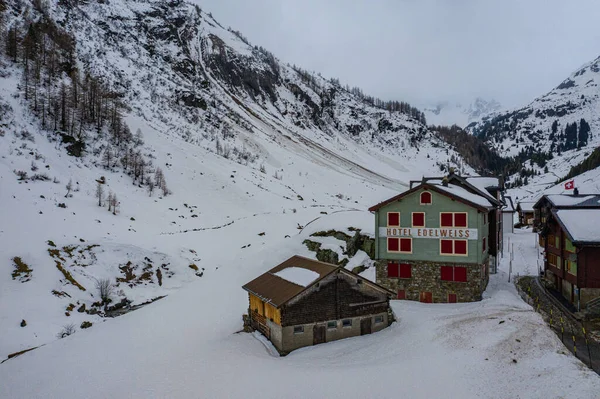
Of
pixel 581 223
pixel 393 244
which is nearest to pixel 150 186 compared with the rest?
pixel 393 244

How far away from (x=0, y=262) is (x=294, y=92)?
161692mm

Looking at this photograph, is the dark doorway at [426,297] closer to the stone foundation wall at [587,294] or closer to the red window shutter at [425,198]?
the red window shutter at [425,198]

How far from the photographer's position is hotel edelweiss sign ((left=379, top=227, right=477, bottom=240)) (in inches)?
1130

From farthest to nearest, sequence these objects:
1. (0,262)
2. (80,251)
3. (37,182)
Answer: (37,182), (80,251), (0,262)

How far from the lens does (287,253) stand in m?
39.4

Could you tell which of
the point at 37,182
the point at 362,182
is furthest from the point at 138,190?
the point at 362,182

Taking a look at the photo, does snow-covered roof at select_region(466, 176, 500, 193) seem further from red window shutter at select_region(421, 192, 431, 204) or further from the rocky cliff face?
the rocky cliff face

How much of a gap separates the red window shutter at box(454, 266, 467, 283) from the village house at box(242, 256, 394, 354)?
672 centimetres

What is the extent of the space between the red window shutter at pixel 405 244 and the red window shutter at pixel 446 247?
240 cm

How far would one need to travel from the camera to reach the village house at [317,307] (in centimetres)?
2289

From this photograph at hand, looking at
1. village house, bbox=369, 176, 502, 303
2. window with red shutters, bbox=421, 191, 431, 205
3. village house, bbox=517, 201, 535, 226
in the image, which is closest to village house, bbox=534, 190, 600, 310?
village house, bbox=369, 176, 502, 303

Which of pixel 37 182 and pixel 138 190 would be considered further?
pixel 138 190

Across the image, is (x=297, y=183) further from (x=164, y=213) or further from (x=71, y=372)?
(x=71, y=372)

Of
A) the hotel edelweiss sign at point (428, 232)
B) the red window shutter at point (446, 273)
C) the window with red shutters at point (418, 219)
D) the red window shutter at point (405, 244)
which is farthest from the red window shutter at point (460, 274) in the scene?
the window with red shutters at point (418, 219)
